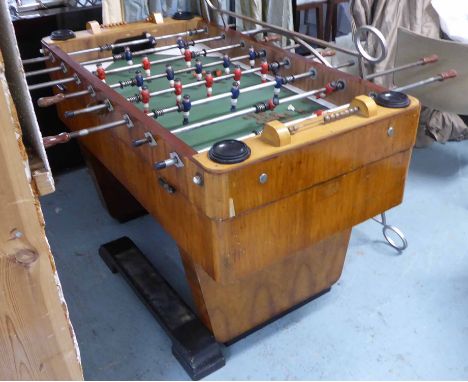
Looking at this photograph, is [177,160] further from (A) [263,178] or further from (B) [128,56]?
(B) [128,56]

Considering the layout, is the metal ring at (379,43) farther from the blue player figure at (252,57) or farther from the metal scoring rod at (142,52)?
the metal scoring rod at (142,52)

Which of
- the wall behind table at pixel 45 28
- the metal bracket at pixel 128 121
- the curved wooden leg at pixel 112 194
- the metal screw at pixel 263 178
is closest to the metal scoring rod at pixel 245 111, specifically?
the metal bracket at pixel 128 121

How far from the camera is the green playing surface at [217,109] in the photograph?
1.49 metres

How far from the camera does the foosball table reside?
1.18 metres

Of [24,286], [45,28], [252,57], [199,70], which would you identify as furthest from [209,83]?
[45,28]

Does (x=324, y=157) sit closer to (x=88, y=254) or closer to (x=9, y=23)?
(x=9, y=23)

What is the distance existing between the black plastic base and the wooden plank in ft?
2.56

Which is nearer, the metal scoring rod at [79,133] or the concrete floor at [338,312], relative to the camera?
the metal scoring rod at [79,133]

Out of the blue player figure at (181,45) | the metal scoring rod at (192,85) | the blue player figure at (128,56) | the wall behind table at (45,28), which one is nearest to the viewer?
the metal scoring rod at (192,85)

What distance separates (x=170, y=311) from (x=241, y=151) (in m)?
0.91

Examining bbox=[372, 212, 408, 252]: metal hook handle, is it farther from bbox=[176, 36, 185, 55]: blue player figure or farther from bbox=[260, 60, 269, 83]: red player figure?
bbox=[176, 36, 185, 55]: blue player figure

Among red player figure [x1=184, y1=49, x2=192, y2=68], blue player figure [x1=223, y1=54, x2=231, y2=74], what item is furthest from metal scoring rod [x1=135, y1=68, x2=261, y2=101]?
red player figure [x1=184, y1=49, x2=192, y2=68]

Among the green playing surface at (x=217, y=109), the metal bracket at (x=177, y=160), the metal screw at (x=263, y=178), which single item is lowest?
the green playing surface at (x=217, y=109)

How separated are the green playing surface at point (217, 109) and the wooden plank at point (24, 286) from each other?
0.70 meters
